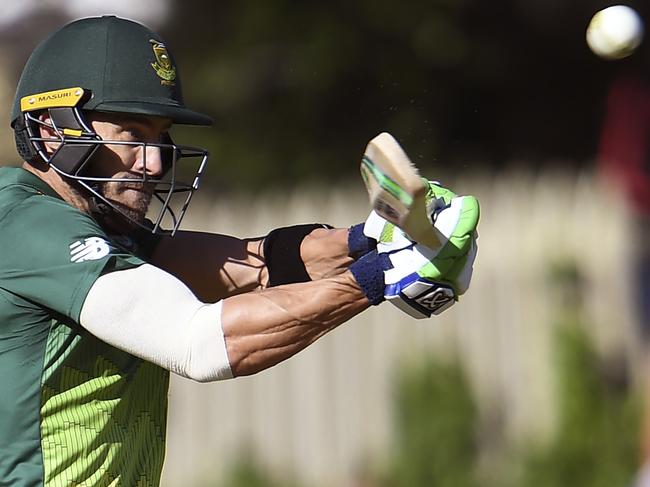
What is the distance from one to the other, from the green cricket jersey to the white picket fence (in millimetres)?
4855

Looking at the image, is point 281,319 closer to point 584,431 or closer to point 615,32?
point 615,32

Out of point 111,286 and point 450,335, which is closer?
Result: point 111,286

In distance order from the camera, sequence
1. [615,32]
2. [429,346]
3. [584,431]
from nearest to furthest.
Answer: [615,32] → [584,431] → [429,346]

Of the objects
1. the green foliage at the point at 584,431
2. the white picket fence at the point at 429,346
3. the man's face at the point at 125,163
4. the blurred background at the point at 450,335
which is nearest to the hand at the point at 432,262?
the man's face at the point at 125,163

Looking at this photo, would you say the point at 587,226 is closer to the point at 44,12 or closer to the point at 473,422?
the point at 473,422

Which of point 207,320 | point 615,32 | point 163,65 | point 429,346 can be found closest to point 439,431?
point 429,346

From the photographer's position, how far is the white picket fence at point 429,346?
8633mm

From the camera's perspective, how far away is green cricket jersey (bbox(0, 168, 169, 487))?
12.2ft

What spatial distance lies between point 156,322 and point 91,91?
2.67 feet

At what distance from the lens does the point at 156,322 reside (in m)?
3.67

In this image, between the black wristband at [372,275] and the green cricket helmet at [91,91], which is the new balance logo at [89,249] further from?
the black wristband at [372,275]

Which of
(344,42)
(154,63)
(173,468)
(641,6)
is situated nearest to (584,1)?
(641,6)

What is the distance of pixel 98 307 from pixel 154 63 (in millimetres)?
915

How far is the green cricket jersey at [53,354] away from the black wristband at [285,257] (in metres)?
0.77
